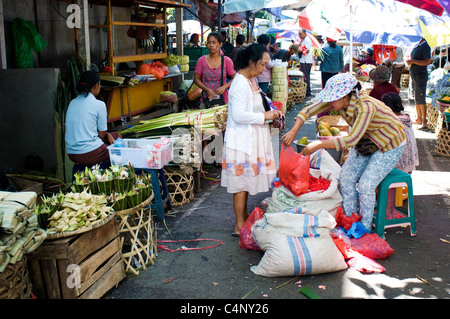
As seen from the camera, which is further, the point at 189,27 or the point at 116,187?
the point at 189,27

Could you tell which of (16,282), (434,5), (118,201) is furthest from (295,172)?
(434,5)

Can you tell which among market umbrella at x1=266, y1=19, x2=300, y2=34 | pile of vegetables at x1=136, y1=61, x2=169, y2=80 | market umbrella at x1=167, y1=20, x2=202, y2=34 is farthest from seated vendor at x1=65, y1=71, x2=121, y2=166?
market umbrella at x1=167, y1=20, x2=202, y2=34

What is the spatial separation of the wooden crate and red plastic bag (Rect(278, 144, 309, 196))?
6.05ft

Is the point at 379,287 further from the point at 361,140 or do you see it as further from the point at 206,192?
the point at 206,192

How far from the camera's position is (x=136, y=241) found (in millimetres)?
3918

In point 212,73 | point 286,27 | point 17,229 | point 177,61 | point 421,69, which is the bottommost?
point 17,229

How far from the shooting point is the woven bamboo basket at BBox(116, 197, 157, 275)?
3840 mm

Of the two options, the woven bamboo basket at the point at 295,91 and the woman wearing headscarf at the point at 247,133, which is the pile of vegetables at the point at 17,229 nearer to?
the woman wearing headscarf at the point at 247,133

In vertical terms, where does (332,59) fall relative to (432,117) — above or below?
above

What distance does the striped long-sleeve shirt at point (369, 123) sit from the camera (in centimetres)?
413

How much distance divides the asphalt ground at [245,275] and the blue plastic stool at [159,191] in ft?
0.49

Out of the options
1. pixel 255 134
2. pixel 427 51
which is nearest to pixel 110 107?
pixel 255 134

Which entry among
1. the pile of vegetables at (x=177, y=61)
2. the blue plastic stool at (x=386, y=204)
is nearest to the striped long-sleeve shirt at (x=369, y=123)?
the blue plastic stool at (x=386, y=204)

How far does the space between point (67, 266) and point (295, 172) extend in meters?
2.19
